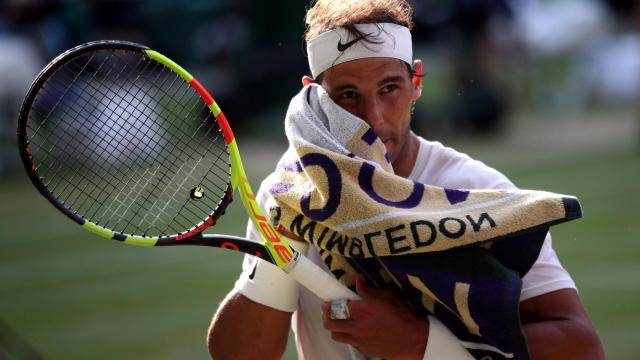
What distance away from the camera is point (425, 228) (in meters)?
2.82

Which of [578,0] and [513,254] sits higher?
[578,0]

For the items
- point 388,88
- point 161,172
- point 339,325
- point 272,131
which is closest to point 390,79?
point 388,88

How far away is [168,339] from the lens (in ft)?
22.2

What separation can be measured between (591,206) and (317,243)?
25.5ft

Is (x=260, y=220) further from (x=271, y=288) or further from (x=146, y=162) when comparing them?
(x=146, y=162)

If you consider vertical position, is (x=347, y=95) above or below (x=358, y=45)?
below

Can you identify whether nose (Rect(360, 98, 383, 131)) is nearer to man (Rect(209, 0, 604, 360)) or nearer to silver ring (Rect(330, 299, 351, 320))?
man (Rect(209, 0, 604, 360))

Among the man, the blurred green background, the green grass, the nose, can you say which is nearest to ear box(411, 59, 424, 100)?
the man

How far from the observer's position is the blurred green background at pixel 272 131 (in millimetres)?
7248

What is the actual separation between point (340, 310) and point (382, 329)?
0.42ft

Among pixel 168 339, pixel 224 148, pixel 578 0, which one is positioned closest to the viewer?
pixel 224 148

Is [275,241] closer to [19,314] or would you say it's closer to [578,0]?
[19,314]

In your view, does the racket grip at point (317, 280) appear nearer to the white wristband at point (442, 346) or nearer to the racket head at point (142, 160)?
the white wristband at point (442, 346)

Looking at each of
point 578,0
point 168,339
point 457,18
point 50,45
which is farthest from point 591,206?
point 578,0
